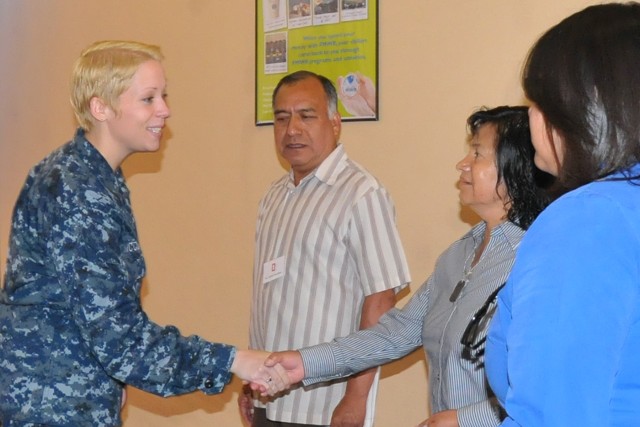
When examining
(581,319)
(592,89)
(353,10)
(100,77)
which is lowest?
(581,319)

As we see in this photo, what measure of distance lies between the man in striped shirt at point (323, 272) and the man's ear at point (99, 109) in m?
1.03

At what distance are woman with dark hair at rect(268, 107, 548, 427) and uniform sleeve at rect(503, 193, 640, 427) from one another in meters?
0.94

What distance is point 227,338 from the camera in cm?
468

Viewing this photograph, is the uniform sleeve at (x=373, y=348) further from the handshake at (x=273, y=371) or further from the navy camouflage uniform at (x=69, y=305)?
the navy camouflage uniform at (x=69, y=305)

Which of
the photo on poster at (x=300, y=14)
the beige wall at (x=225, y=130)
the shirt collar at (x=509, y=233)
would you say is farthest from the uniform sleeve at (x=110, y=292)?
the photo on poster at (x=300, y=14)

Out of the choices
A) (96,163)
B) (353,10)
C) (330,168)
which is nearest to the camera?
(96,163)

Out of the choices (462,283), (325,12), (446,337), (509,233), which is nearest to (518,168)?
(509,233)

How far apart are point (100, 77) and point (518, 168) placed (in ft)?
4.07

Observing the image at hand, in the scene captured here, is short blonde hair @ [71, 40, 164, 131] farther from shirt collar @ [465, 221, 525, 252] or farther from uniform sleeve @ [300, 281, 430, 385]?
shirt collar @ [465, 221, 525, 252]

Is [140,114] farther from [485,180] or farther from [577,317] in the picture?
[577,317]

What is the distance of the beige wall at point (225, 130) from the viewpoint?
142 inches

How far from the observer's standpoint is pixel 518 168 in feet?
8.23

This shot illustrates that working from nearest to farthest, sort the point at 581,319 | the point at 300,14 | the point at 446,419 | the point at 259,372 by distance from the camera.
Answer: the point at 581,319 < the point at 446,419 < the point at 259,372 < the point at 300,14

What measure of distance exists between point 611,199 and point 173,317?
4.04 meters
